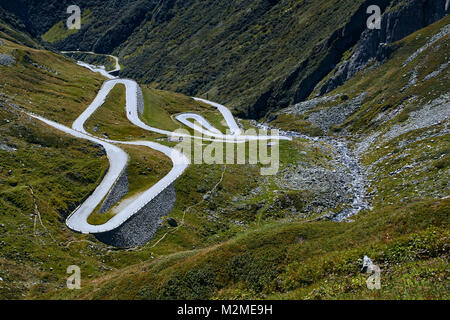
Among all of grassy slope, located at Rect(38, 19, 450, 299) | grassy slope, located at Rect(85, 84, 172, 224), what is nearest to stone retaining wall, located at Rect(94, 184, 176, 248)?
grassy slope, located at Rect(85, 84, 172, 224)

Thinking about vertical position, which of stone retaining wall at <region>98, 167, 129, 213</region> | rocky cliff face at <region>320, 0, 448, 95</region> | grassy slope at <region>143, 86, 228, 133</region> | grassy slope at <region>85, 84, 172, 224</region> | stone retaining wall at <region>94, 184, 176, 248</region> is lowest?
stone retaining wall at <region>94, 184, 176, 248</region>

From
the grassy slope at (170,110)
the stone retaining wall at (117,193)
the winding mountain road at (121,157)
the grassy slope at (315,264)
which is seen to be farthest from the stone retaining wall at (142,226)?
the grassy slope at (170,110)

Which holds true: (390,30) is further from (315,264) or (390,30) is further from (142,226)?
(315,264)

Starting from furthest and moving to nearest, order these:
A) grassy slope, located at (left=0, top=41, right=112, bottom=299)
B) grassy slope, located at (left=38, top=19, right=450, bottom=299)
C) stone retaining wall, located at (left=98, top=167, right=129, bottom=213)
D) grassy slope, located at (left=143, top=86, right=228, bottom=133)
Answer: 1. grassy slope, located at (left=143, top=86, right=228, bottom=133)
2. stone retaining wall, located at (left=98, top=167, right=129, bottom=213)
3. grassy slope, located at (left=0, top=41, right=112, bottom=299)
4. grassy slope, located at (left=38, top=19, right=450, bottom=299)

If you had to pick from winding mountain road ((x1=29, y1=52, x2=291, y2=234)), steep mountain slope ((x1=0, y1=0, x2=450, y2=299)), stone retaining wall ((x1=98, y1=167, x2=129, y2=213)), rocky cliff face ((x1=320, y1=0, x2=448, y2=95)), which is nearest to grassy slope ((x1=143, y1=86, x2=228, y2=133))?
steep mountain slope ((x1=0, y1=0, x2=450, y2=299))

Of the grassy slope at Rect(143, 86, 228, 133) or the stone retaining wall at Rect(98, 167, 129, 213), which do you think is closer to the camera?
the stone retaining wall at Rect(98, 167, 129, 213)

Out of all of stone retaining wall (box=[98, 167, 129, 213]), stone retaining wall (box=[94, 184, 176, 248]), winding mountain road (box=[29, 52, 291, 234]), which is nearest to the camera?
stone retaining wall (box=[94, 184, 176, 248])

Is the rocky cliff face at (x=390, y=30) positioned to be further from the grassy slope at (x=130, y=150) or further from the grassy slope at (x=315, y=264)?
the grassy slope at (x=315, y=264)

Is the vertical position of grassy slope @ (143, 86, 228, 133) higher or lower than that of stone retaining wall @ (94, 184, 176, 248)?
higher

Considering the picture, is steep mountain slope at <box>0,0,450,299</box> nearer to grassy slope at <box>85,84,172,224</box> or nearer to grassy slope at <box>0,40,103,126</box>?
Answer: grassy slope at <box>85,84,172,224</box>

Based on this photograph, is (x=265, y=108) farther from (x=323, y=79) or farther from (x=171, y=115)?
(x=171, y=115)
